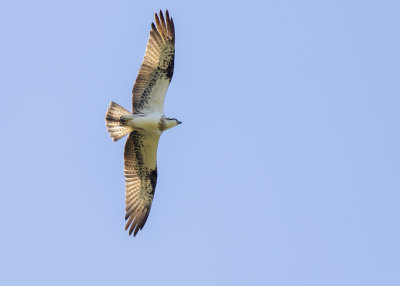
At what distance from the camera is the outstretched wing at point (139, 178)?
55.9 feet

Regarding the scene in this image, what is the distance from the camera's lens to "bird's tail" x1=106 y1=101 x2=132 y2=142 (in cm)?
1644

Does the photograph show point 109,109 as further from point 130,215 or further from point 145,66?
point 130,215

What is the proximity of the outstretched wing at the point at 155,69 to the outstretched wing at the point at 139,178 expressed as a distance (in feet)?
2.86

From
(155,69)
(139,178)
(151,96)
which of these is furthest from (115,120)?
(139,178)

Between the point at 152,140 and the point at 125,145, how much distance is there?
64cm

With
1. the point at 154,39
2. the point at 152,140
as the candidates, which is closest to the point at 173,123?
the point at 152,140

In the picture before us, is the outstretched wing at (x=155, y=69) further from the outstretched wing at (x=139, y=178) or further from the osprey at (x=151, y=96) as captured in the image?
the outstretched wing at (x=139, y=178)

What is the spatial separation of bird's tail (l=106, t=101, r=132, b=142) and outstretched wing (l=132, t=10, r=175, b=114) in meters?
0.28

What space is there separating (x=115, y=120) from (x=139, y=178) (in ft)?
5.37

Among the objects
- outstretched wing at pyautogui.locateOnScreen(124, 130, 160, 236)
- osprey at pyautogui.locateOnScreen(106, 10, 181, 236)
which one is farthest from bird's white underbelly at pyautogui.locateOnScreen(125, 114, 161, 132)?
outstretched wing at pyautogui.locateOnScreen(124, 130, 160, 236)

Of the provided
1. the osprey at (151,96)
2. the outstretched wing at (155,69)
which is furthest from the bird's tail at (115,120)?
the outstretched wing at (155,69)

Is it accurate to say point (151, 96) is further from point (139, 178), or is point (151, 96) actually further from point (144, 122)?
point (139, 178)

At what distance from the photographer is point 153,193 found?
57.6 ft

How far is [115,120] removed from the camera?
16.5 metres
